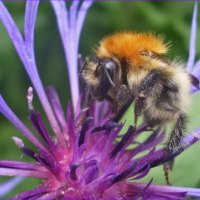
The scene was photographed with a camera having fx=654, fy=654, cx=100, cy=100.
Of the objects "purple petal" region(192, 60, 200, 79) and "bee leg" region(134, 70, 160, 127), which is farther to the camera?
"purple petal" region(192, 60, 200, 79)

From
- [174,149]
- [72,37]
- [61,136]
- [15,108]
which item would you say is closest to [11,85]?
[15,108]

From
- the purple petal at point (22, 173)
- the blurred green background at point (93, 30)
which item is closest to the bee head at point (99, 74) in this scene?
the purple petal at point (22, 173)

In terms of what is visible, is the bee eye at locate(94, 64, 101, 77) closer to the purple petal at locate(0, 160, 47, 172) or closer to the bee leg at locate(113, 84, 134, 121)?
the bee leg at locate(113, 84, 134, 121)

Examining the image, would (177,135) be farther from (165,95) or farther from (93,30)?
(93,30)

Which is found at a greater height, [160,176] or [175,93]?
[175,93]

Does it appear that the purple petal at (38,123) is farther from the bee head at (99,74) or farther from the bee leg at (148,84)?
the bee leg at (148,84)

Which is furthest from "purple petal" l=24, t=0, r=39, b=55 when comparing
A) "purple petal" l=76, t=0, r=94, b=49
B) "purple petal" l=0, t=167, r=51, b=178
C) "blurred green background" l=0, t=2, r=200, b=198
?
"blurred green background" l=0, t=2, r=200, b=198

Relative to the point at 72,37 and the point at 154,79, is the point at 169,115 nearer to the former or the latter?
the point at 154,79

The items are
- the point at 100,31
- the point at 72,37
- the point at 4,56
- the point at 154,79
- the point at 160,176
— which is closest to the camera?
the point at 154,79
